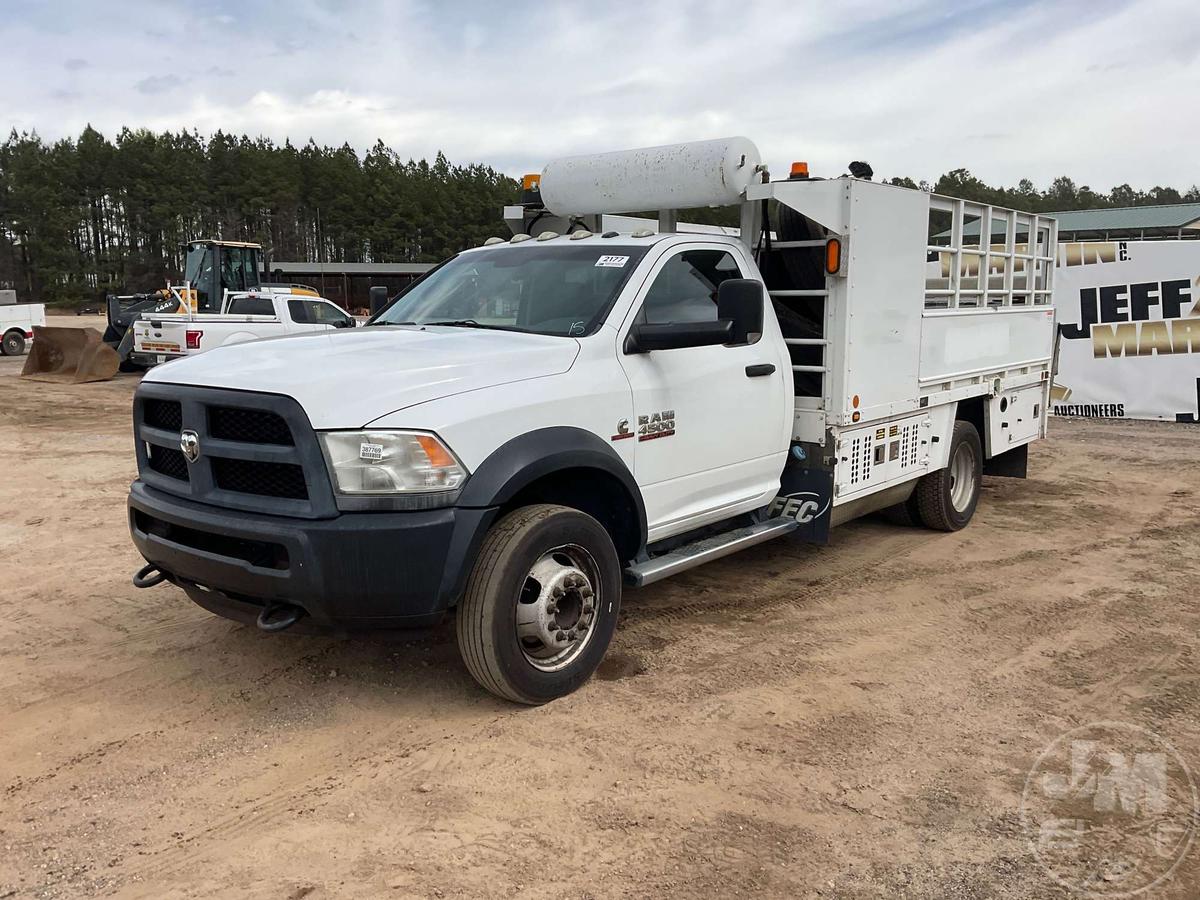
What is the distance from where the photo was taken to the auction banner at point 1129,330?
13.6 metres

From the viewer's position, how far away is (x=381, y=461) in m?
3.57

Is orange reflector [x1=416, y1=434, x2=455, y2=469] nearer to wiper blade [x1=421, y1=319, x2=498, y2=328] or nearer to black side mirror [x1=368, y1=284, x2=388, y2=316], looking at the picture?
wiper blade [x1=421, y1=319, x2=498, y2=328]

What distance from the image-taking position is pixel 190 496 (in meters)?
3.95

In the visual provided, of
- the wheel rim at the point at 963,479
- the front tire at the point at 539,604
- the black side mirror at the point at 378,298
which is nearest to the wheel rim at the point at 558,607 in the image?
the front tire at the point at 539,604

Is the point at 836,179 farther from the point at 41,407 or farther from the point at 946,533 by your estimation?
the point at 41,407

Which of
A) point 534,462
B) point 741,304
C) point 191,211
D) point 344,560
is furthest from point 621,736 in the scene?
point 191,211

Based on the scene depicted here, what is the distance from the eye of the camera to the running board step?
15.3ft

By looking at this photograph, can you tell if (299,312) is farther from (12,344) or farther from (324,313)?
(12,344)

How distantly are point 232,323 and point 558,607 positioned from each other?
1511cm

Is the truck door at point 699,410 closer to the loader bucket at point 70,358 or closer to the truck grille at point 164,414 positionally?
the truck grille at point 164,414

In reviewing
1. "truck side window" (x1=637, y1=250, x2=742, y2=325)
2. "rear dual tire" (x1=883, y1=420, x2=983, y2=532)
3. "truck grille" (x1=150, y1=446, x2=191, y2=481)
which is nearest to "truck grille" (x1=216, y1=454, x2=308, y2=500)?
"truck grille" (x1=150, y1=446, x2=191, y2=481)

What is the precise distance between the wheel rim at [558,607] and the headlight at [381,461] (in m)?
0.66

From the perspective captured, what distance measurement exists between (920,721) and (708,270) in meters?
2.58

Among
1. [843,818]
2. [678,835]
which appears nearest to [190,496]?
[678,835]
